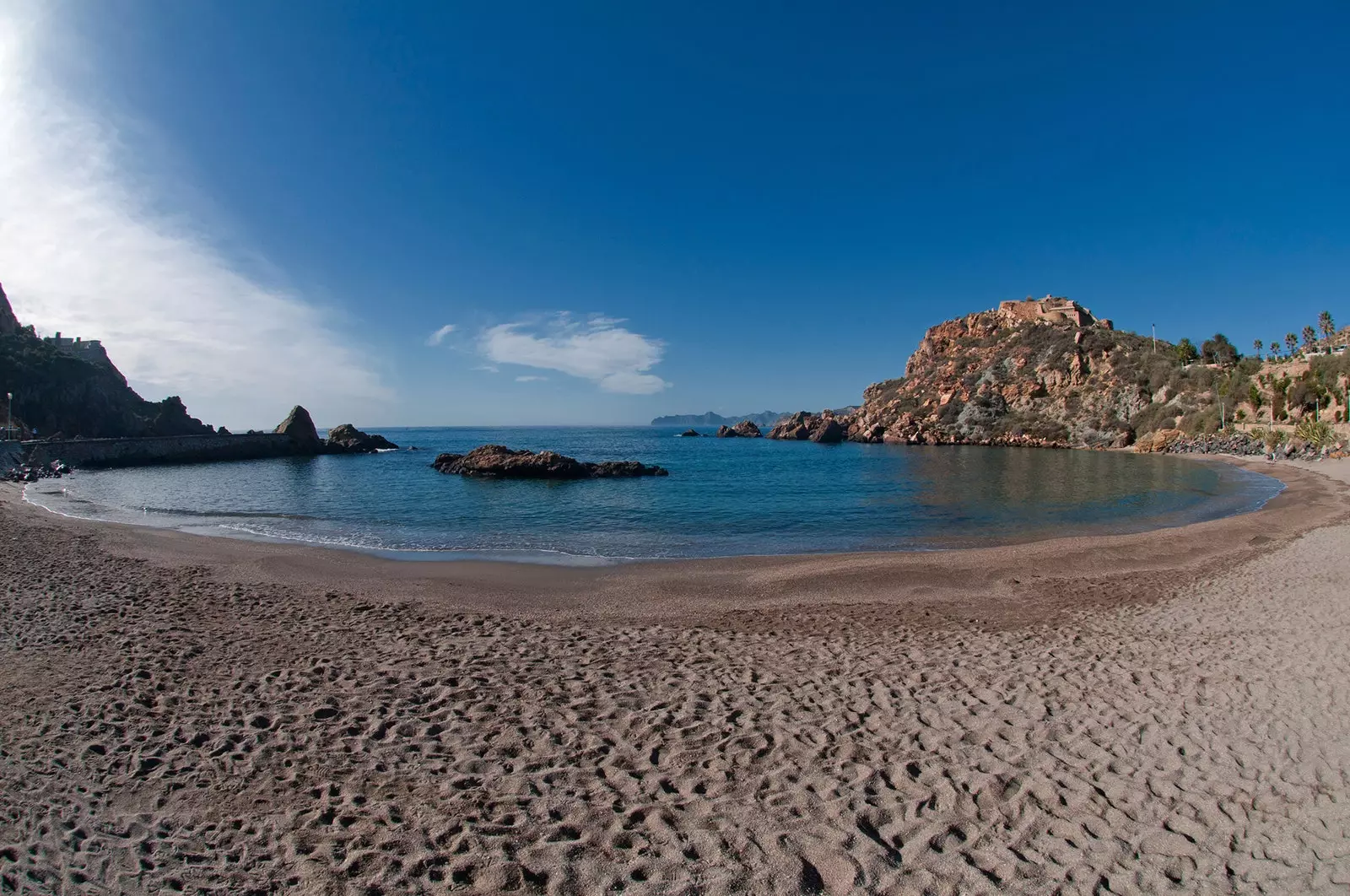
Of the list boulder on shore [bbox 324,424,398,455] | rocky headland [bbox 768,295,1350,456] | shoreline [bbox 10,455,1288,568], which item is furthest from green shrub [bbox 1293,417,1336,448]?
boulder on shore [bbox 324,424,398,455]

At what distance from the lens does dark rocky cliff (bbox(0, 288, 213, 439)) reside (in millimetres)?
64750

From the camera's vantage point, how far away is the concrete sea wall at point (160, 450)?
53031mm

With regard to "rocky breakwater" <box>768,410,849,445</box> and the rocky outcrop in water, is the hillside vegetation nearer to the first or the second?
the rocky outcrop in water

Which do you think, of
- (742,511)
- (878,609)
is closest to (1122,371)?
(742,511)

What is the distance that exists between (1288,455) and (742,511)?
53.3 metres

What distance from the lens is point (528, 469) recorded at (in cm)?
4491

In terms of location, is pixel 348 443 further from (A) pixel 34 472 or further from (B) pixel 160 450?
(A) pixel 34 472

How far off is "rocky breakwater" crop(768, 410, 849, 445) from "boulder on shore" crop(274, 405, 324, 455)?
83.3m

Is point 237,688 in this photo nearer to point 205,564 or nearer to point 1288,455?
point 205,564

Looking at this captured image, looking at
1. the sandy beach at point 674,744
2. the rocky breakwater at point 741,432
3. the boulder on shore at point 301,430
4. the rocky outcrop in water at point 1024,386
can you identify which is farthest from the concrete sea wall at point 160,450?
the rocky breakwater at point 741,432

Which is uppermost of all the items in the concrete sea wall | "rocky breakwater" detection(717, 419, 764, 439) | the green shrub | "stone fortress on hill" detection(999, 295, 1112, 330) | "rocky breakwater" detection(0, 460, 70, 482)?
"stone fortress on hill" detection(999, 295, 1112, 330)

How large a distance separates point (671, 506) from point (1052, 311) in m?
125

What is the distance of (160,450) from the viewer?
6284 cm

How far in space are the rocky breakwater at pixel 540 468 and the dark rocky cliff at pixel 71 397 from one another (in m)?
53.0
